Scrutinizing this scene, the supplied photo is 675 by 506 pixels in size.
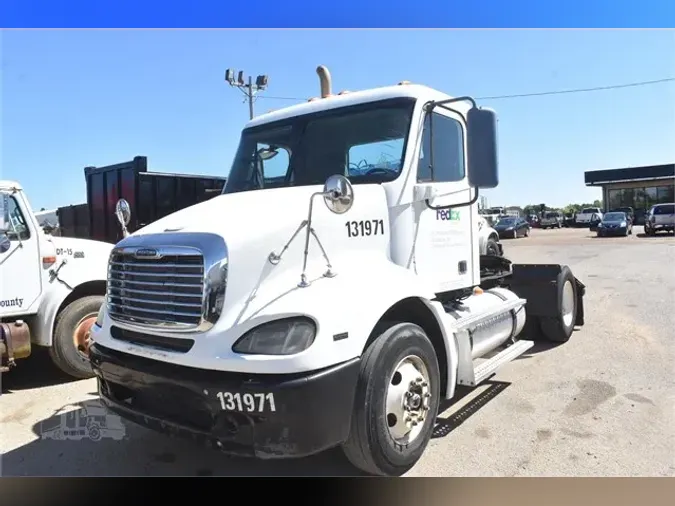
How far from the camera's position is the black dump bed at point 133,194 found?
840 centimetres

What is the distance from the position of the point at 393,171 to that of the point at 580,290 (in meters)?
4.51

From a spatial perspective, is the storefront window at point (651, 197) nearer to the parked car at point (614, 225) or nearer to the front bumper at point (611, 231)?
the parked car at point (614, 225)

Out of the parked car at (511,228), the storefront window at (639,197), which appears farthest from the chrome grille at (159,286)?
the storefront window at (639,197)

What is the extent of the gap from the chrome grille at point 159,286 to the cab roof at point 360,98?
6.12 feet

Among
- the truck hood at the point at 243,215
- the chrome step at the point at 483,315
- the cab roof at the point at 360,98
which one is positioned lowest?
the chrome step at the point at 483,315

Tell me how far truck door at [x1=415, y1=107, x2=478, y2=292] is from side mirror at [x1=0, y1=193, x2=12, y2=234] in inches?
166

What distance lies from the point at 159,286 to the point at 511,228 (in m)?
32.2

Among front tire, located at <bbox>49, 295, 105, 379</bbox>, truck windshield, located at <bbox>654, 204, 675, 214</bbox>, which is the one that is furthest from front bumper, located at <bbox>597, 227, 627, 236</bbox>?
front tire, located at <bbox>49, 295, 105, 379</bbox>

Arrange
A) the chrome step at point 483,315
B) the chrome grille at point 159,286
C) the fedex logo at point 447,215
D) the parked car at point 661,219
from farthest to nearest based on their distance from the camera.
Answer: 1. the parked car at point 661,219
2. the fedex logo at point 447,215
3. the chrome step at point 483,315
4. the chrome grille at point 159,286

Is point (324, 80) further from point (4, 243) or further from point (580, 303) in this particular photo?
point (580, 303)

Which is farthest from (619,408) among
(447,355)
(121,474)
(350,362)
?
(121,474)

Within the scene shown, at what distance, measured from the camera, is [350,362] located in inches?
125

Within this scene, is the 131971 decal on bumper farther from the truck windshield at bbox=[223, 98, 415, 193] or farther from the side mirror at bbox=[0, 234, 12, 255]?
the side mirror at bbox=[0, 234, 12, 255]

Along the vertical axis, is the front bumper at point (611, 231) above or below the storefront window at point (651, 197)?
below
